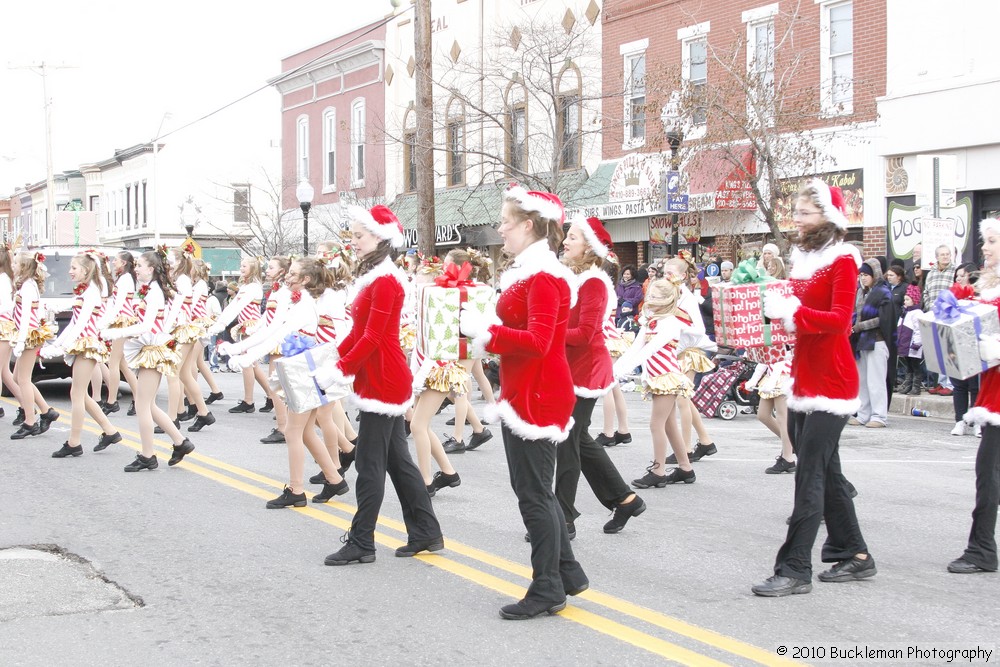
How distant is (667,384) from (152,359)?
14.3 feet

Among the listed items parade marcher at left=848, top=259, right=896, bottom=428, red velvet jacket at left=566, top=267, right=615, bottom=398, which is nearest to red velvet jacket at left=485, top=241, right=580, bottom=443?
red velvet jacket at left=566, top=267, right=615, bottom=398

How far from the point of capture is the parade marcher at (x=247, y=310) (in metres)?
12.5

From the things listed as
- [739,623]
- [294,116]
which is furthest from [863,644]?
[294,116]

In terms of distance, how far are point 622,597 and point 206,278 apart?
915cm

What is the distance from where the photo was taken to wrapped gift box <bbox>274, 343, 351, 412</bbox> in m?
7.66

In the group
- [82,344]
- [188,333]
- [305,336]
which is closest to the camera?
[305,336]

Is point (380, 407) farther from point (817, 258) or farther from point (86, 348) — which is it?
point (86, 348)

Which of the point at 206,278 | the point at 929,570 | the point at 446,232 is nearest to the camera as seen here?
the point at 929,570

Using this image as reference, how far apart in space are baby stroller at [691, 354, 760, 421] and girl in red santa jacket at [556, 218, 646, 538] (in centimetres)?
672

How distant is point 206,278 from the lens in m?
13.7

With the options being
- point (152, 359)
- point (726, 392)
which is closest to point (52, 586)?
point (152, 359)

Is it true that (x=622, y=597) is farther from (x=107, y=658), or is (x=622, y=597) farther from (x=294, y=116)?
(x=294, y=116)

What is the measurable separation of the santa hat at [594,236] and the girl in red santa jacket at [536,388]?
1.34 metres

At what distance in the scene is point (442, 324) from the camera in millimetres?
5867
